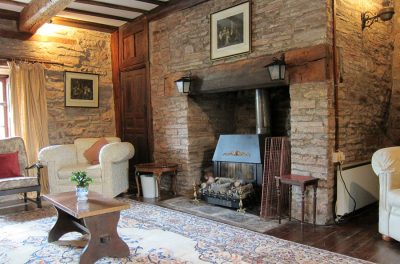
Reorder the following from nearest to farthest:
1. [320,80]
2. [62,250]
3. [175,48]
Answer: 1. [62,250]
2. [320,80]
3. [175,48]

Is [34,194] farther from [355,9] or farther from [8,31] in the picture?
[355,9]

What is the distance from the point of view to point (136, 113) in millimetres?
5801

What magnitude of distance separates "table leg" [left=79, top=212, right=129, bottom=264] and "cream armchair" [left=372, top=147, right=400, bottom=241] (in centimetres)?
223

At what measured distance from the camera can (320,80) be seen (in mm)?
3438

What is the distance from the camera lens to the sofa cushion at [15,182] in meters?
3.98

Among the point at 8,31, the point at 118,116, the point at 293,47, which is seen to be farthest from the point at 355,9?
the point at 8,31

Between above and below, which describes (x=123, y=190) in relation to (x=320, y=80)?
below

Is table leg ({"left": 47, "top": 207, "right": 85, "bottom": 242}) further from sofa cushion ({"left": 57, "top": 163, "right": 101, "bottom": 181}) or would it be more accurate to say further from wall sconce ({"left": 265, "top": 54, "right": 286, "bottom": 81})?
wall sconce ({"left": 265, "top": 54, "right": 286, "bottom": 81})

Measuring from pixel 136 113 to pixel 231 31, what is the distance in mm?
2330

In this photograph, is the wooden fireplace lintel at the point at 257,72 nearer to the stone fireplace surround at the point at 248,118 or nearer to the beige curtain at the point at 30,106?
the stone fireplace surround at the point at 248,118

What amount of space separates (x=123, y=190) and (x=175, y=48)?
2.23 metres

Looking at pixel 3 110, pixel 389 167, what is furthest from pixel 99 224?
pixel 3 110

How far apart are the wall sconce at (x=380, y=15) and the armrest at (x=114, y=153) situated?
341 cm

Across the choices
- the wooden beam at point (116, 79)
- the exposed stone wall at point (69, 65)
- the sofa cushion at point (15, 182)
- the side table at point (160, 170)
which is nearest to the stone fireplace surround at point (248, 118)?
the side table at point (160, 170)
